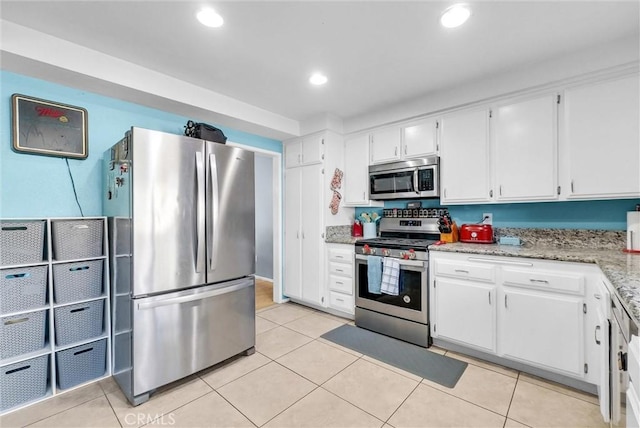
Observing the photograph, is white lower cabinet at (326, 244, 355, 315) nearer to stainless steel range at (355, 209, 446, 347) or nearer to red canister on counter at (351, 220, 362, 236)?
stainless steel range at (355, 209, 446, 347)

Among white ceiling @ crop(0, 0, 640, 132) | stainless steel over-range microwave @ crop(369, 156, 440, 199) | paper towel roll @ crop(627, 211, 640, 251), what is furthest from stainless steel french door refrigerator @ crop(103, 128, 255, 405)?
paper towel roll @ crop(627, 211, 640, 251)

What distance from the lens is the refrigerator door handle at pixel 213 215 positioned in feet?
6.89

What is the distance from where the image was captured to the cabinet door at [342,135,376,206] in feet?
11.0

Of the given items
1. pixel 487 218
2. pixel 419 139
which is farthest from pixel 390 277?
pixel 419 139

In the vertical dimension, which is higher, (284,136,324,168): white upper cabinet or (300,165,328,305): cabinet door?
(284,136,324,168): white upper cabinet

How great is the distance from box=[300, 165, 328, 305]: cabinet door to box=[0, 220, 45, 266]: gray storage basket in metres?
2.38

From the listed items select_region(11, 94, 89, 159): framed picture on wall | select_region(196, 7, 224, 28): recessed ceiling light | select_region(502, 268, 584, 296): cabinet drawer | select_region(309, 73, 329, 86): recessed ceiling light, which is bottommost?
select_region(502, 268, 584, 296): cabinet drawer

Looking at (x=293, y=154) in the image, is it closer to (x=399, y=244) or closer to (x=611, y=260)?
(x=399, y=244)

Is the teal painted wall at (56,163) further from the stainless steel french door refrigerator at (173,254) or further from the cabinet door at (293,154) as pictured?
the cabinet door at (293,154)

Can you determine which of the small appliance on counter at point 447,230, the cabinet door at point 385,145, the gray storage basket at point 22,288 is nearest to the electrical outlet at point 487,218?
the small appliance on counter at point 447,230

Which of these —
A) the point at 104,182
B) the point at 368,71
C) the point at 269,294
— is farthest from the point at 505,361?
the point at 104,182

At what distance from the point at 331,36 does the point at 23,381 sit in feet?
9.88

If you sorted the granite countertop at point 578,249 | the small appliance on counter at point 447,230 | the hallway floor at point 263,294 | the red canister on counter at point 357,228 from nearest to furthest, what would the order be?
the granite countertop at point 578,249 → the small appliance on counter at point 447,230 → the red canister on counter at point 357,228 → the hallway floor at point 263,294

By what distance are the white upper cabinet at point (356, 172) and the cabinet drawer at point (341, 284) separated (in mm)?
937
